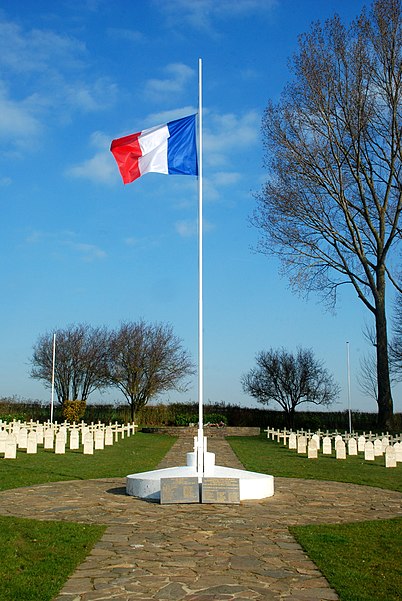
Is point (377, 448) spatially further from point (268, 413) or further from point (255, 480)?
point (268, 413)

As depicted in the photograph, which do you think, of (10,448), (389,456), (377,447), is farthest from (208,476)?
(377,447)

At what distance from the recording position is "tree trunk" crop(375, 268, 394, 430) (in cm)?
2750

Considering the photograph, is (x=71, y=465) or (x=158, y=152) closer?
(x=158, y=152)

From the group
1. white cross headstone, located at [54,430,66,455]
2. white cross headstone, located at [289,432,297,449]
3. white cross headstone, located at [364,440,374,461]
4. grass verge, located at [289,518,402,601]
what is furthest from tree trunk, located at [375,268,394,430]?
grass verge, located at [289,518,402,601]

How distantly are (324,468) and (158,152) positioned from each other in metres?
9.99

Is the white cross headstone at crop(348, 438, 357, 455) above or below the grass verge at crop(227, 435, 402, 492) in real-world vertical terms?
above

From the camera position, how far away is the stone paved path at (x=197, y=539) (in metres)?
5.93

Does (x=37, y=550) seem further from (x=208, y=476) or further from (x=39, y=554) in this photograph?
(x=208, y=476)

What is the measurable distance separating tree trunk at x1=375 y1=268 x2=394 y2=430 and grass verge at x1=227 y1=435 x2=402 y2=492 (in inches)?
187

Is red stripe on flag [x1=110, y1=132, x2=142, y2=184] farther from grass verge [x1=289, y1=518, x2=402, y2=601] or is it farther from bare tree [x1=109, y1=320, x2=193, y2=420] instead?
bare tree [x1=109, y1=320, x2=193, y2=420]

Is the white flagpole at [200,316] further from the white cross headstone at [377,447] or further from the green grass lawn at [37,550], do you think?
the white cross headstone at [377,447]

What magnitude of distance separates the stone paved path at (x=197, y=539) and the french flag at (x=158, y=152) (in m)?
6.28

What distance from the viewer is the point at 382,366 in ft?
90.5

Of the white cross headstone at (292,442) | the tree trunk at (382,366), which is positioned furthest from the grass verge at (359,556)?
the tree trunk at (382,366)
